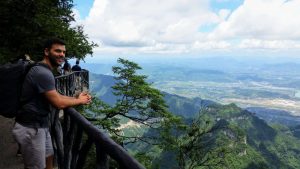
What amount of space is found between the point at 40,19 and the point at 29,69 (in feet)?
71.6

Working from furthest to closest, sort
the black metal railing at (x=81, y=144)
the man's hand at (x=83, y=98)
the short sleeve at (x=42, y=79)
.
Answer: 1. the man's hand at (x=83, y=98)
2. the short sleeve at (x=42, y=79)
3. the black metal railing at (x=81, y=144)

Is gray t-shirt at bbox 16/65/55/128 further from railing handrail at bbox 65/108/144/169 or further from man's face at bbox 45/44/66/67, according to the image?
railing handrail at bbox 65/108/144/169

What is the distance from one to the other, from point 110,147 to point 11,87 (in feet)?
6.71

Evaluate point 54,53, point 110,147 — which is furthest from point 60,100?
point 110,147

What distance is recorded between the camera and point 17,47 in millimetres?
28016

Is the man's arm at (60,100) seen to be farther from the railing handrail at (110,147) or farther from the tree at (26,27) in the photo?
the tree at (26,27)

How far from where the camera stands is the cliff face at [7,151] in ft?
30.9

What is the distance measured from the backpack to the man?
0.13 m

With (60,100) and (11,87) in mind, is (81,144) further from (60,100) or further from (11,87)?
(11,87)

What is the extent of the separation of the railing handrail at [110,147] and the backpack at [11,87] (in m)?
0.99

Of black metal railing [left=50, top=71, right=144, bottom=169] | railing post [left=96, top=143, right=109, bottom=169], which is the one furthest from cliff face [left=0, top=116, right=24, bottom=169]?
railing post [left=96, top=143, right=109, bottom=169]

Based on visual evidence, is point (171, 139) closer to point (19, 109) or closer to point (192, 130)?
point (192, 130)

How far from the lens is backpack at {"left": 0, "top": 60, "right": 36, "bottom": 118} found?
5406mm

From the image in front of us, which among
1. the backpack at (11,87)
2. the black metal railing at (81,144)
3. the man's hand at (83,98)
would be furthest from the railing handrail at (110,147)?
the backpack at (11,87)
